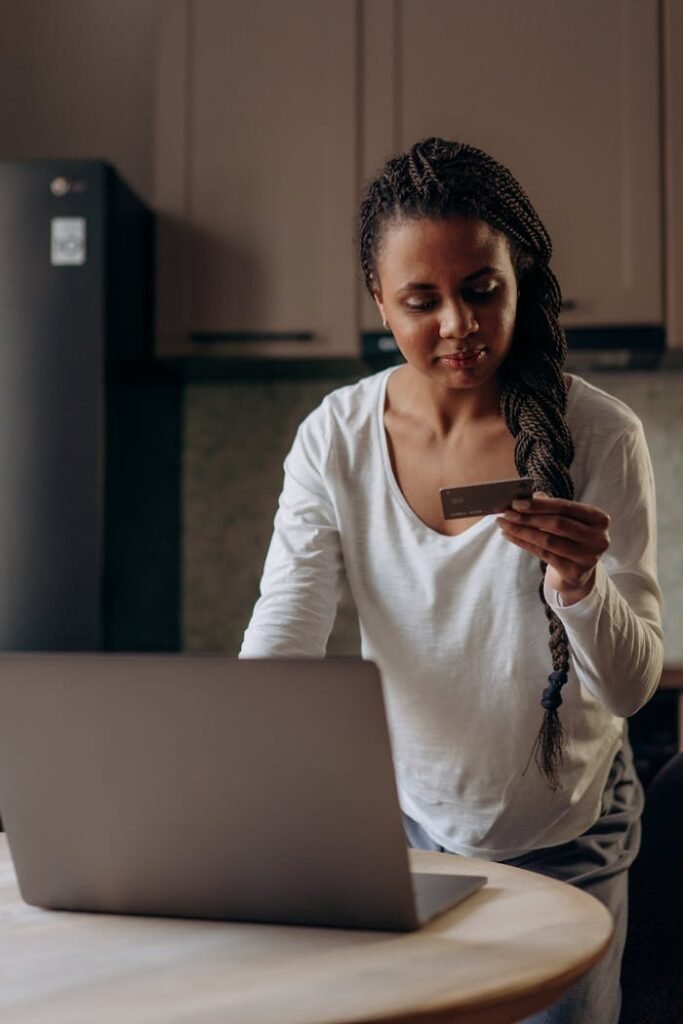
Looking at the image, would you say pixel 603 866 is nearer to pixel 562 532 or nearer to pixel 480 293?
pixel 562 532

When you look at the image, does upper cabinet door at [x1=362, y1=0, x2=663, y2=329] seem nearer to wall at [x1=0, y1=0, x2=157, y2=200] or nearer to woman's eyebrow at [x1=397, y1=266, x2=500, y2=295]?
wall at [x1=0, y1=0, x2=157, y2=200]

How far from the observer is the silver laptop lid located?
2.65 ft

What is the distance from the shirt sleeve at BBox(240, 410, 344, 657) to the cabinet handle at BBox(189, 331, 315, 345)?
3.93 ft

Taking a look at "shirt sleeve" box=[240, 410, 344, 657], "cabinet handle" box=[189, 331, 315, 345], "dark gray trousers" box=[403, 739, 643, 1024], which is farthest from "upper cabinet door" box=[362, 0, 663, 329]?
"dark gray trousers" box=[403, 739, 643, 1024]

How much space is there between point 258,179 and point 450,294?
1518mm

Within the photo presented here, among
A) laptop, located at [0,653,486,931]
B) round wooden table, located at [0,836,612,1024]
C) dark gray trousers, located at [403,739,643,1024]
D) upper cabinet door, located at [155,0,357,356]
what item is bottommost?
dark gray trousers, located at [403,739,643,1024]

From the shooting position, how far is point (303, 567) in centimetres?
137

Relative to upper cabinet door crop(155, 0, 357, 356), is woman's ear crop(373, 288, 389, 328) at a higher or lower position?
lower

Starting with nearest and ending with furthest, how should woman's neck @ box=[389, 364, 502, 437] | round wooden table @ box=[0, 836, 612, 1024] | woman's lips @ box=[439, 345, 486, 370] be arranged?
1. round wooden table @ box=[0, 836, 612, 1024]
2. woman's lips @ box=[439, 345, 486, 370]
3. woman's neck @ box=[389, 364, 502, 437]

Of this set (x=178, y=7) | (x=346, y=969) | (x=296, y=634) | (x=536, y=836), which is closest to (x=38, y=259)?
(x=178, y=7)

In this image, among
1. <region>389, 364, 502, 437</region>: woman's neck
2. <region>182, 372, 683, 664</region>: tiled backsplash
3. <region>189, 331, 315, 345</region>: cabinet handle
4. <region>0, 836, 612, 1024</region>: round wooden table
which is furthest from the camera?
<region>182, 372, 683, 664</region>: tiled backsplash

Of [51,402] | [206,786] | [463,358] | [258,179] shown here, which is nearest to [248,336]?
[258,179]

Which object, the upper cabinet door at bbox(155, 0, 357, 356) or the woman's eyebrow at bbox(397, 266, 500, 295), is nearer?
the woman's eyebrow at bbox(397, 266, 500, 295)

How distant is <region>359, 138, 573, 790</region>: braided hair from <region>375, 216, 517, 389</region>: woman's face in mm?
21
